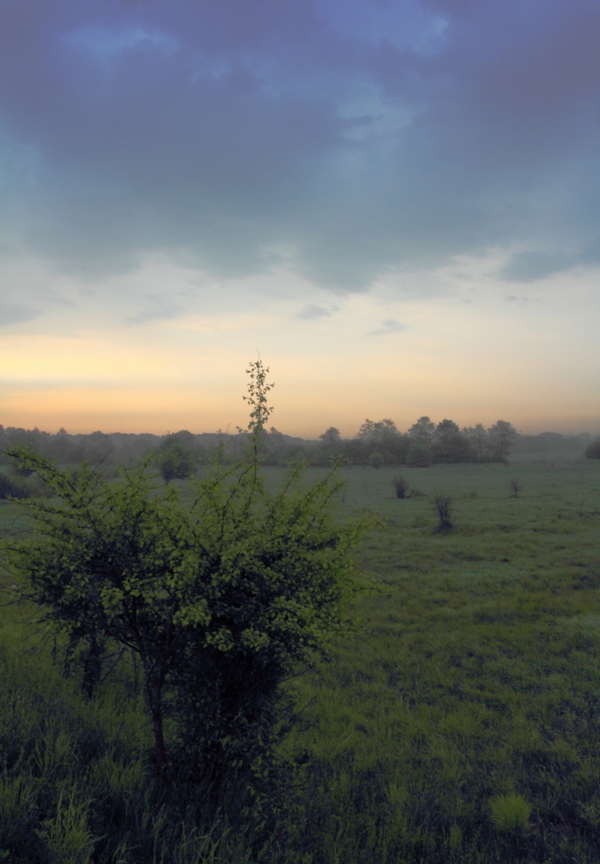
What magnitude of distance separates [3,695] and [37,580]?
251cm

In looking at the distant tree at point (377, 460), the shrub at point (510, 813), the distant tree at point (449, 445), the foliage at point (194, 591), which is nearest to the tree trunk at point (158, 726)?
the foliage at point (194, 591)

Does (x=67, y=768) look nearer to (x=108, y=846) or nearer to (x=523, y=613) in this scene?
(x=108, y=846)

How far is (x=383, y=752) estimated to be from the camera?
20.3 feet

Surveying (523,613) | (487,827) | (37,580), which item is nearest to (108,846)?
(37,580)

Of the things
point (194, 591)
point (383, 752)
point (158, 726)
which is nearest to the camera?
point (194, 591)

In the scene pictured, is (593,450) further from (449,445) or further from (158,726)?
(158,726)

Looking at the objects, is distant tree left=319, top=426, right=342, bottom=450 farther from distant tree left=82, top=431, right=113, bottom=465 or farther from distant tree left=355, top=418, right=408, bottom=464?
distant tree left=82, top=431, right=113, bottom=465

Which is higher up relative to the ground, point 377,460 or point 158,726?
point 377,460

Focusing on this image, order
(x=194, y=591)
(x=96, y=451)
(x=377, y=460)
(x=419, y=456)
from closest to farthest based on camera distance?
(x=194, y=591), (x=96, y=451), (x=377, y=460), (x=419, y=456)

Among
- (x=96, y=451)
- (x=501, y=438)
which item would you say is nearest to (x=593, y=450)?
(x=501, y=438)

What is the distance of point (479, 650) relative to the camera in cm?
967

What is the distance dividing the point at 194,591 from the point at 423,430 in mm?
94790

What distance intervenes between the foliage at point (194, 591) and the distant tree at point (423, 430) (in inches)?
3409

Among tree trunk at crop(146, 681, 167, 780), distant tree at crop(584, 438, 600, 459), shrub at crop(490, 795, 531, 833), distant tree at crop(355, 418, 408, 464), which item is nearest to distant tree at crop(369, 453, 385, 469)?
distant tree at crop(355, 418, 408, 464)
